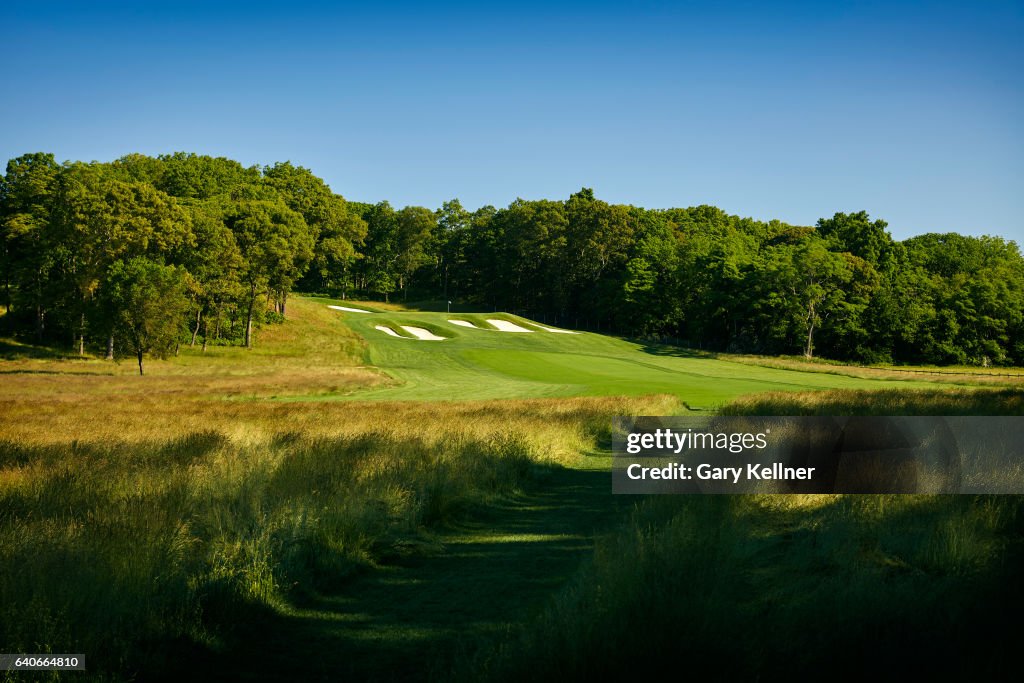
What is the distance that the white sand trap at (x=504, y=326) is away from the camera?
7941 cm

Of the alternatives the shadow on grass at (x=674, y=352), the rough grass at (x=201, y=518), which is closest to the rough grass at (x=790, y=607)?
the rough grass at (x=201, y=518)

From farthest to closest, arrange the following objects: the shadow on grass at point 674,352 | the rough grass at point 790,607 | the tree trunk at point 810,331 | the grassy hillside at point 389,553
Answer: the tree trunk at point 810,331, the shadow on grass at point 674,352, the grassy hillside at point 389,553, the rough grass at point 790,607

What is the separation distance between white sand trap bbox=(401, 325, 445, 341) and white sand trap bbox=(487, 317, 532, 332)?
916cm

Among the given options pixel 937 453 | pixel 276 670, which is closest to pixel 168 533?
pixel 276 670

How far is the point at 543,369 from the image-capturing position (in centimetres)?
5303

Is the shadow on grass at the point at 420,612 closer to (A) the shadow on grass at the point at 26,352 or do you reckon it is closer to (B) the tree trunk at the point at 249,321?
(A) the shadow on grass at the point at 26,352

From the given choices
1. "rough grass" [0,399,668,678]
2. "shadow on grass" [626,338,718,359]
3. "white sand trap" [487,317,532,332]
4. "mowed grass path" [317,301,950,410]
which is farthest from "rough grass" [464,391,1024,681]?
"white sand trap" [487,317,532,332]

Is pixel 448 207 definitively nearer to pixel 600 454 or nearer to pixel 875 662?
pixel 600 454

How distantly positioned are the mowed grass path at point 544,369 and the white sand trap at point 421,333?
0.91 metres

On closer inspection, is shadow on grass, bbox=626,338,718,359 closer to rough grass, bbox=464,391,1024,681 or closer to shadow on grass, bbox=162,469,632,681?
shadow on grass, bbox=162,469,632,681

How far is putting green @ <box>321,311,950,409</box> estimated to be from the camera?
3847cm

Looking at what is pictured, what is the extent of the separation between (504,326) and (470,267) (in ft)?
136

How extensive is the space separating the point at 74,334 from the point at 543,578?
196ft

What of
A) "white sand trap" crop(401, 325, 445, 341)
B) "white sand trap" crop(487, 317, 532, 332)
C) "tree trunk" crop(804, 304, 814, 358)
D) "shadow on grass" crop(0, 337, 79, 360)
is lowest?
"shadow on grass" crop(0, 337, 79, 360)
